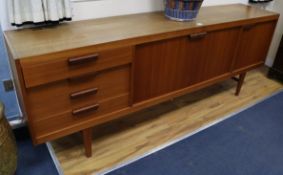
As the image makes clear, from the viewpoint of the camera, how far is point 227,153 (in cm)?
177

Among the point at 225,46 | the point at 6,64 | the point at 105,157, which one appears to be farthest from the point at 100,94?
the point at 225,46

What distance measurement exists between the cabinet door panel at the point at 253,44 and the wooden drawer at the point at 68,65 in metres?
1.11

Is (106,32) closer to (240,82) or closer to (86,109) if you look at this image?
(86,109)

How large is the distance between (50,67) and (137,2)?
3.05ft

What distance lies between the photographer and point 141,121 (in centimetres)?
202

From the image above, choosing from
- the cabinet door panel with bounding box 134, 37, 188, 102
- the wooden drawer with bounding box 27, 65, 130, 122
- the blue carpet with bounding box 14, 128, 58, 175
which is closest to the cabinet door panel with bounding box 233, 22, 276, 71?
the cabinet door panel with bounding box 134, 37, 188, 102

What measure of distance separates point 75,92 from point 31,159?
0.65 meters

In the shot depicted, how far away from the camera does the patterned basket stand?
1653 millimetres

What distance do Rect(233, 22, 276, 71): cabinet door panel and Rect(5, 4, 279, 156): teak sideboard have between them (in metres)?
0.02

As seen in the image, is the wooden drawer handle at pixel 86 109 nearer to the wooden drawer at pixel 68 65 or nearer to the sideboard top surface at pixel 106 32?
the wooden drawer at pixel 68 65

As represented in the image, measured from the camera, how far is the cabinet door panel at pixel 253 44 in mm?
2020

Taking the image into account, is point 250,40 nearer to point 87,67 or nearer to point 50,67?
point 87,67

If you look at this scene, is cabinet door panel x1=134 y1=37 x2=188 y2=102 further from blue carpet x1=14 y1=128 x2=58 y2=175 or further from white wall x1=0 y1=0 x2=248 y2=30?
blue carpet x1=14 y1=128 x2=58 y2=175

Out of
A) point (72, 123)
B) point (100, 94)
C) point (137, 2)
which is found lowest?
point (72, 123)
